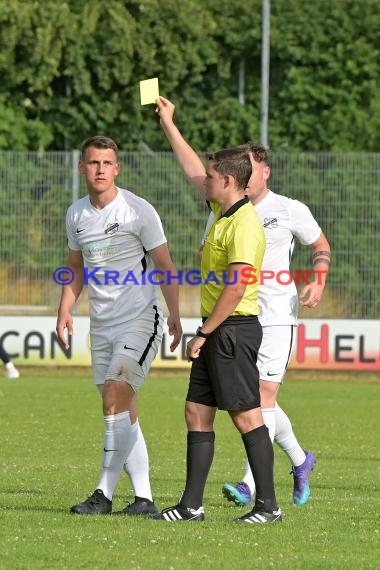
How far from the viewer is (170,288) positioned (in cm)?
884

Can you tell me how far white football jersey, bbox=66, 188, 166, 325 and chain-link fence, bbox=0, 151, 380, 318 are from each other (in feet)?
50.9

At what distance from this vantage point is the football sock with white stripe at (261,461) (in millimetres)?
8188

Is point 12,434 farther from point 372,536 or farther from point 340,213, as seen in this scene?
point 340,213

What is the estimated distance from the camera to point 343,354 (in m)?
24.3

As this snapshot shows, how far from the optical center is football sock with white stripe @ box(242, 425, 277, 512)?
819cm

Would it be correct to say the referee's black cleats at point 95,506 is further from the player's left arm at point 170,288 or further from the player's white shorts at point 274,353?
the player's white shorts at point 274,353

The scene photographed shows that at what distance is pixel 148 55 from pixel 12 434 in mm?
17956

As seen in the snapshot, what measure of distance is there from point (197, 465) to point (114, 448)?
73 centimetres

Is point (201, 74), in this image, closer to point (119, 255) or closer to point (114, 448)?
point (119, 255)

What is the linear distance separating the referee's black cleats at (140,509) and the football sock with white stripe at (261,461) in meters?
0.77

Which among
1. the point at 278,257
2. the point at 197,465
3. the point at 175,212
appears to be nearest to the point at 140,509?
the point at 197,465

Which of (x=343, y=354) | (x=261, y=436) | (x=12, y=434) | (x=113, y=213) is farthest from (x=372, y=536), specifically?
(x=343, y=354)

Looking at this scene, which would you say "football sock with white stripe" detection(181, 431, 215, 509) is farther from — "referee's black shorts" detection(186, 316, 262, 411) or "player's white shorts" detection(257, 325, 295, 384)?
"player's white shorts" detection(257, 325, 295, 384)

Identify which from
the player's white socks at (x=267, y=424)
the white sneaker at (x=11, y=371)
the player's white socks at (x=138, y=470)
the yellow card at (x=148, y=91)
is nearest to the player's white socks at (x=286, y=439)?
the player's white socks at (x=267, y=424)
